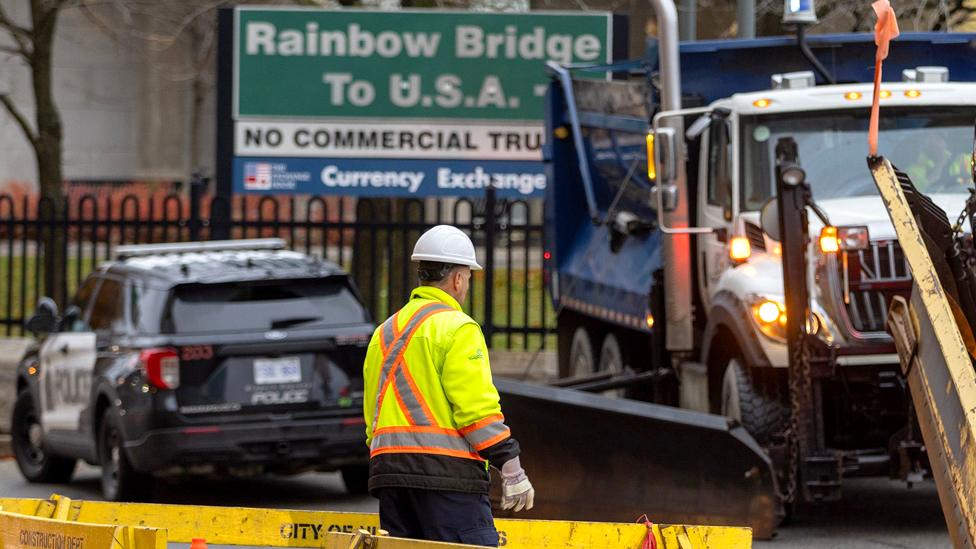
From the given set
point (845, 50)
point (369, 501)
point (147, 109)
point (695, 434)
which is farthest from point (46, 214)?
point (147, 109)

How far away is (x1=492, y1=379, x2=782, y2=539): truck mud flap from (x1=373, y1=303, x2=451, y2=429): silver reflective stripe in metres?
3.75

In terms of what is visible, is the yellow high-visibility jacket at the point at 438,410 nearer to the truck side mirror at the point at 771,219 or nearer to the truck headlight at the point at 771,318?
the truck side mirror at the point at 771,219

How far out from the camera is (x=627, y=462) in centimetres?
974

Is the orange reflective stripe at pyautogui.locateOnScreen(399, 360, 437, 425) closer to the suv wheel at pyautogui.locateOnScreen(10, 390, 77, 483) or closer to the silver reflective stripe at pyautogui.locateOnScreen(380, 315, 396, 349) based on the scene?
the silver reflective stripe at pyautogui.locateOnScreen(380, 315, 396, 349)

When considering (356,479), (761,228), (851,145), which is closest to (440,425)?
(761,228)

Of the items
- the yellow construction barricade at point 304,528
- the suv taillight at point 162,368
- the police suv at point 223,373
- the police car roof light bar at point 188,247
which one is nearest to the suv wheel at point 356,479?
the police suv at point 223,373

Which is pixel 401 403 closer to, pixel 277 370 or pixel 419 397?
pixel 419 397

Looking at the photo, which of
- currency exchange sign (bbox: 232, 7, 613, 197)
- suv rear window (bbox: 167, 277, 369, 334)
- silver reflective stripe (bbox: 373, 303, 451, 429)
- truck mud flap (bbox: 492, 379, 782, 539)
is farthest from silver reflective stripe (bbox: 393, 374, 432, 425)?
currency exchange sign (bbox: 232, 7, 613, 197)

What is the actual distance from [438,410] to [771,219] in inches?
178

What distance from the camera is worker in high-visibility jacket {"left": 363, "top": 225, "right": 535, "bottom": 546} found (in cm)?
579

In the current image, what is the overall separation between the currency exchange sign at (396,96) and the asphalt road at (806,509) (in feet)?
17.3

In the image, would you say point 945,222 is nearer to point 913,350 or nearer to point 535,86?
point 913,350

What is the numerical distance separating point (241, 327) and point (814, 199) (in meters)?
3.63

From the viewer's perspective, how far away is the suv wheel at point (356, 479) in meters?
12.0
